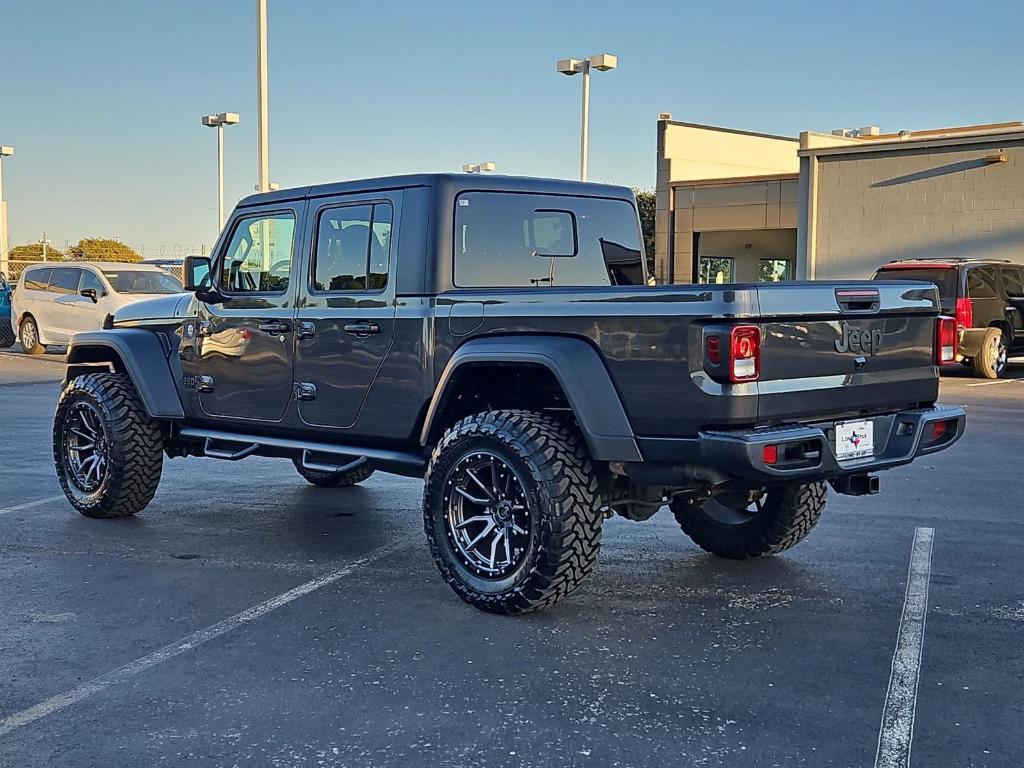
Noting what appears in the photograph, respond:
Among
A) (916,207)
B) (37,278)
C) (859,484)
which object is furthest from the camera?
(916,207)

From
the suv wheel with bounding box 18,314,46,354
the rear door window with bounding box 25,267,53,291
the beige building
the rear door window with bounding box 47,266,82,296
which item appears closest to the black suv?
the beige building

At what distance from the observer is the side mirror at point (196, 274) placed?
718 centimetres

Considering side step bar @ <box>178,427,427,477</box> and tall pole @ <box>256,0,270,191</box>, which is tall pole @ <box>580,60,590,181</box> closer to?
tall pole @ <box>256,0,270,191</box>

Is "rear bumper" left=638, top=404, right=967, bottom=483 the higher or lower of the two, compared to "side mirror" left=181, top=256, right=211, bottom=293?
lower

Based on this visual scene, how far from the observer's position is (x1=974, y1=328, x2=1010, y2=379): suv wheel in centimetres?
1794

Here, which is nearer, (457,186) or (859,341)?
(859,341)

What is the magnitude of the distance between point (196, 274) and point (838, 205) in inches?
881

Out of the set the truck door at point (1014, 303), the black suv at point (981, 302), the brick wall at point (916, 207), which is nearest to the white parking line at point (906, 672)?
the black suv at point (981, 302)

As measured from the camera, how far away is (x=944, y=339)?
5770 millimetres

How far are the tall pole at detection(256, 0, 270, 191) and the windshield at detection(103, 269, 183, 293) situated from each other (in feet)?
8.71

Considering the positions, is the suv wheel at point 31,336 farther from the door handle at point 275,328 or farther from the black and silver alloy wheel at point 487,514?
the black and silver alloy wheel at point 487,514

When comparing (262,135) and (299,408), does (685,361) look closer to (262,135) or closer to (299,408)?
(299,408)

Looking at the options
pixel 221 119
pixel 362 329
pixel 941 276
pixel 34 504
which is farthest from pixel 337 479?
pixel 221 119

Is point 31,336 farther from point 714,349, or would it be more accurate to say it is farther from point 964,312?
point 714,349
